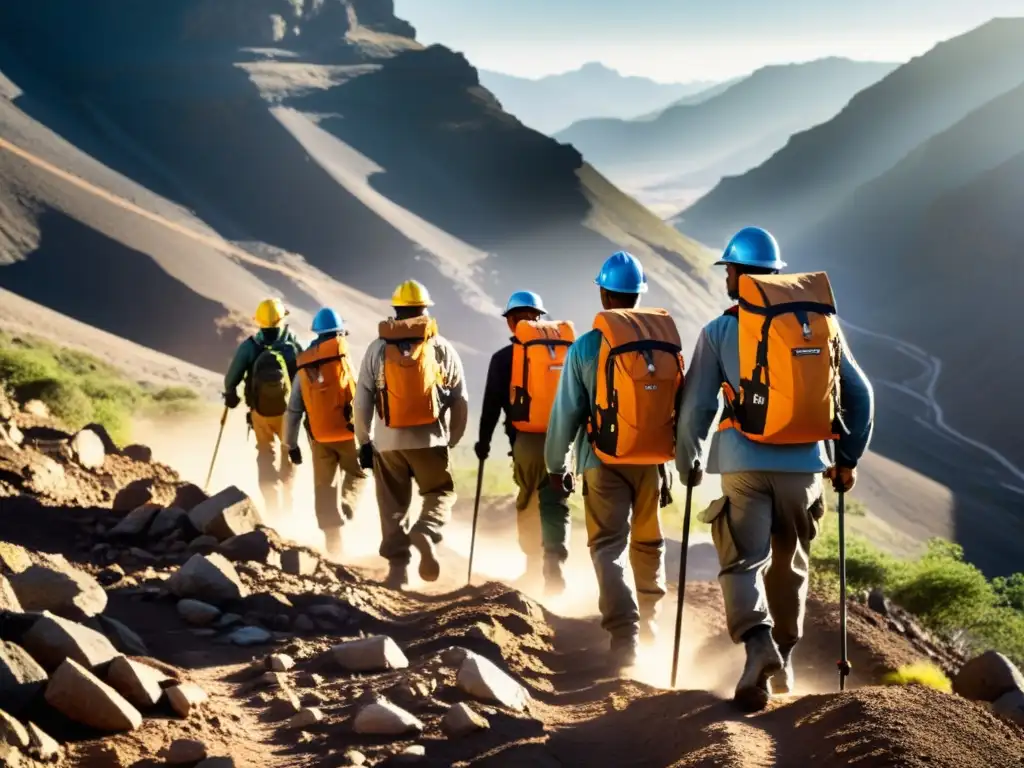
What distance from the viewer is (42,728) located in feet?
15.0

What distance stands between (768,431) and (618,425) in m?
1.13

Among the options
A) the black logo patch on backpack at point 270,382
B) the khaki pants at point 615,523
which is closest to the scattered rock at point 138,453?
the black logo patch on backpack at point 270,382

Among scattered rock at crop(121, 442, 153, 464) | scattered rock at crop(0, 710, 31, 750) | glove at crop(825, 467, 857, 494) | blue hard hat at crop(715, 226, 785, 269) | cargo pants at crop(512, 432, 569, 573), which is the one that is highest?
blue hard hat at crop(715, 226, 785, 269)

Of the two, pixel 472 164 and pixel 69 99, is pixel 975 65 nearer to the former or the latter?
pixel 472 164

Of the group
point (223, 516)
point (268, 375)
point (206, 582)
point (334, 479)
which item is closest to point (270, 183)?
point (268, 375)

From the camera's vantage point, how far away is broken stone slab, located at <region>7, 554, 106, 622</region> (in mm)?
5867

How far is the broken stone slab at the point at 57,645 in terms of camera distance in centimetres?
499

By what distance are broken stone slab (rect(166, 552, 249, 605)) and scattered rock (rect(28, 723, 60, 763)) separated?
9.55 feet

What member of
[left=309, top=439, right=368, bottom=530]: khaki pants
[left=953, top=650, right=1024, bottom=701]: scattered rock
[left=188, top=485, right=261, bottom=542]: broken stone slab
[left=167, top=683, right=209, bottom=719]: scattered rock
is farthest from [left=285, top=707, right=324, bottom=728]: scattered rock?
[left=309, top=439, right=368, bottom=530]: khaki pants

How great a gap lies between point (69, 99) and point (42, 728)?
63.6 meters

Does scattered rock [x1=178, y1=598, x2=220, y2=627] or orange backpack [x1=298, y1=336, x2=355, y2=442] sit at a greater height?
orange backpack [x1=298, y1=336, x2=355, y2=442]

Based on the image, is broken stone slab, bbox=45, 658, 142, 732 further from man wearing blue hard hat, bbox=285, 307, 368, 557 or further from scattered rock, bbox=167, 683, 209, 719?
man wearing blue hard hat, bbox=285, 307, 368, 557

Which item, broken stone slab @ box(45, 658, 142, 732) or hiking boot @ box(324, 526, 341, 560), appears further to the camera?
hiking boot @ box(324, 526, 341, 560)

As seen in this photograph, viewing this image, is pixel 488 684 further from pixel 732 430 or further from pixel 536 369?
pixel 536 369
